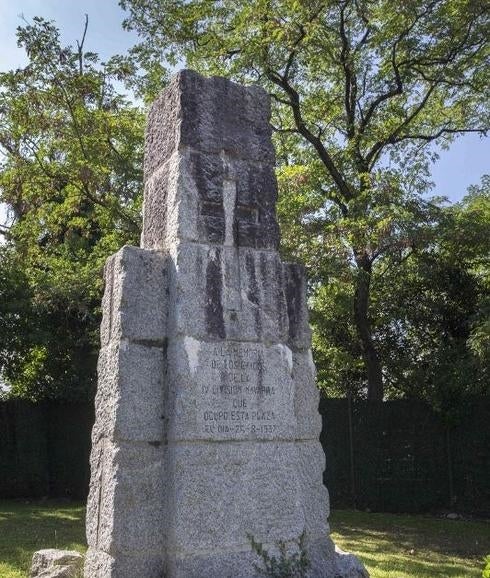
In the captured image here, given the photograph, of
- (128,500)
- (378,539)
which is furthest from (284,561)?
(378,539)

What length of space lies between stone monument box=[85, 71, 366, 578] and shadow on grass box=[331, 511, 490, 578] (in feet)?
10.1

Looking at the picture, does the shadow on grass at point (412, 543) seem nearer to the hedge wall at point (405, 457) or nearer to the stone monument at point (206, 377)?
the hedge wall at point (405, 457)

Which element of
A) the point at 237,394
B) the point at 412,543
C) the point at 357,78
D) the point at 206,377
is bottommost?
the point at 412,543

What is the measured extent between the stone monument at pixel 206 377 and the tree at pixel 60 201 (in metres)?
9.40

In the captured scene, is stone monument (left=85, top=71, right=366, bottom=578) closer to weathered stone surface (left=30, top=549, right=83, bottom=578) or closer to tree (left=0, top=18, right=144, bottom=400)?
weathered stone surface (left=30, top=549, right=83, bottom=578)

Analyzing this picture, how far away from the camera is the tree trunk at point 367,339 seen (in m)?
15.2

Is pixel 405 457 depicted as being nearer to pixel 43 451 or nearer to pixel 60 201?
pixel 43 451

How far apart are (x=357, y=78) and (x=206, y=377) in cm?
1316

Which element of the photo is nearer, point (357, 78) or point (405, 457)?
point (405, 457)

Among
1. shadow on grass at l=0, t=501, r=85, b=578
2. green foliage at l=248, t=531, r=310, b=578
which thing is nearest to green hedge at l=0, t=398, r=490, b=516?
shadow on grass at l=0, t=501, r=85, b=578

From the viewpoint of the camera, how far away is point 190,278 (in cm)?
510

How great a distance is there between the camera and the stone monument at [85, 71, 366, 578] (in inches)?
188

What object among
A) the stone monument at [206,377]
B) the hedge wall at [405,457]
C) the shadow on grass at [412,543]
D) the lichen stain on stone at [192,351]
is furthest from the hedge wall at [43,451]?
the lichen stain on stone at [192,351]

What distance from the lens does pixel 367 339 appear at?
1575cm
